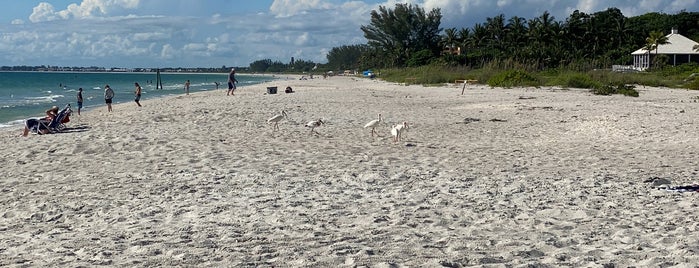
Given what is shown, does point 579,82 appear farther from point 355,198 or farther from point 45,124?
point 355,198

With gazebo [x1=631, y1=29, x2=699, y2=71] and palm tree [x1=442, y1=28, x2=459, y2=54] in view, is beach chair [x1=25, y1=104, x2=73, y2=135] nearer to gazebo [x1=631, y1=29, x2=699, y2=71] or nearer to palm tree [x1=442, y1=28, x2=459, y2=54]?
gazebo [x1=631, y1=29, x2=699, y2=71]

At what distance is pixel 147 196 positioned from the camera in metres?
7.69

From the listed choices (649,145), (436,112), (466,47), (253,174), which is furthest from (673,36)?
(253,174)

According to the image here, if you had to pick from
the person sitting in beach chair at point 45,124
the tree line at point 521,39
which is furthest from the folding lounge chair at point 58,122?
the tree line at point 521,39

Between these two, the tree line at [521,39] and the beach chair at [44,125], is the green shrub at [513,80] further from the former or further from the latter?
the beach chair at [44,125]

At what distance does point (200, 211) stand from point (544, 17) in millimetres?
69285

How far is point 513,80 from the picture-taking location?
36.5m

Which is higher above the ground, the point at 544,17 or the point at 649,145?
the point at 544,17

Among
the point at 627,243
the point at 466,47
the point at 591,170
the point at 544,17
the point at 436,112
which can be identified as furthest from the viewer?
the point at 466,47

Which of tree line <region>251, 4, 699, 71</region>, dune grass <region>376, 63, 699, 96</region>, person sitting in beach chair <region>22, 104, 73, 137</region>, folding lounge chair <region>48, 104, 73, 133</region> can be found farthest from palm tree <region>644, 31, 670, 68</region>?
person sitting in beach chair <region>22, 104, 73, 137</region>

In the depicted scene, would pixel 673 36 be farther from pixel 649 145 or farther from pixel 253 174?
pixel 253 174

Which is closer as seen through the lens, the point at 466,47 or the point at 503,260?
the point at 503,260

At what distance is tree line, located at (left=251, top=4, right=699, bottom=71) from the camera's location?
191ft

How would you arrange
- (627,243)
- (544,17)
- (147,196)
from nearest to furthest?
1. (627,243)
2. (147,196)
3. (544,17)
